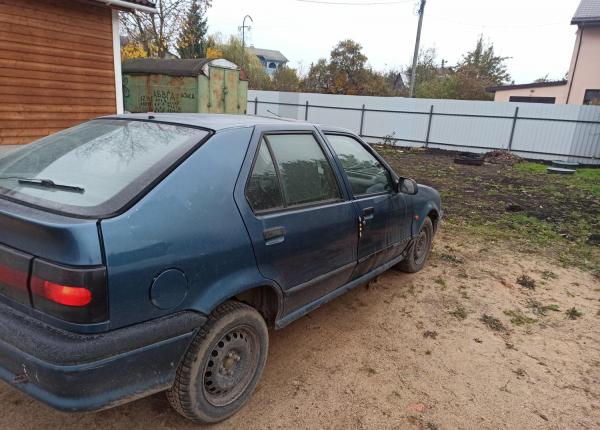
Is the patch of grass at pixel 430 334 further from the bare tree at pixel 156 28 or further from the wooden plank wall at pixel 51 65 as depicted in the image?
the bare tree at pixel 156 28

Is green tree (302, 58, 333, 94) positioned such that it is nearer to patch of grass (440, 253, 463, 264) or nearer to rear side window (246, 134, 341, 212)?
patch of grass (440, 253, 463, 264)

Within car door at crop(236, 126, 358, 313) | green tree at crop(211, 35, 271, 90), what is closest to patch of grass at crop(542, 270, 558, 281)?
car door at crop(236, 126, 358, 313)

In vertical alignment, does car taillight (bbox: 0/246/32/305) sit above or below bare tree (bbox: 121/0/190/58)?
below

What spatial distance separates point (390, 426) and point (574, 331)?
7.21ft

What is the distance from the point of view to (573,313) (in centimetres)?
387

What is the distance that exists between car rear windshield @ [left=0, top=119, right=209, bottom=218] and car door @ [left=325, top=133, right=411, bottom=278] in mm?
1343

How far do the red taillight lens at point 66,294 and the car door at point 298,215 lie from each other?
859 mm

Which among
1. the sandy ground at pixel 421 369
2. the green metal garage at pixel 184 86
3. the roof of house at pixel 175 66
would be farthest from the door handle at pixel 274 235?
the roof of house at pixel 175 66

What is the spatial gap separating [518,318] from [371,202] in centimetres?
181

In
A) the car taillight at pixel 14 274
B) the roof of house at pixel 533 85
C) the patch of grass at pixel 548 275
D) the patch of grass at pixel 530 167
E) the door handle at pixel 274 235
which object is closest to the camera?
the car taillight at pixel 14 274

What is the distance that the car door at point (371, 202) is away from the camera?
10.6ft

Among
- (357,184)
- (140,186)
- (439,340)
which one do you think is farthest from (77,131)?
(439,340)

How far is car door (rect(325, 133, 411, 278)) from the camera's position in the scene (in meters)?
3.22

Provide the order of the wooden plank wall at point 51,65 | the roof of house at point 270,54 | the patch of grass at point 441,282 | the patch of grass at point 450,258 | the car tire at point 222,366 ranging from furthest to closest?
the roof of house at point 270,54 → the wooden plank wall at point 51,65 → the patch of grass at point 450,258 → the patch of grass at point 441,282 → the car tire at point 222,366
